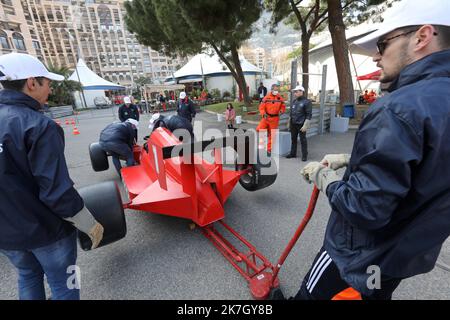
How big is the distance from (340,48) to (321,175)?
31.3 ft

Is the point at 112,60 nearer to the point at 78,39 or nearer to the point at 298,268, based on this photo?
the point at 78,39

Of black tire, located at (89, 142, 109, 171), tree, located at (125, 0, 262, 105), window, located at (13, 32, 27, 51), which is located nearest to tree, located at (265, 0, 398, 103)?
tree, located at (125, 0, 262, 105)

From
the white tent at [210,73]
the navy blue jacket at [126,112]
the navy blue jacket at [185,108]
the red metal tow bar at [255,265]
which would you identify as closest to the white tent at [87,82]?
the white tent at [210,73]

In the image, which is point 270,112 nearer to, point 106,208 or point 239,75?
point 106,208

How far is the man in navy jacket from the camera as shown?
3.99 ft

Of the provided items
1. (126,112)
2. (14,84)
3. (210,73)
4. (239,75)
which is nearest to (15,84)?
(14,84)

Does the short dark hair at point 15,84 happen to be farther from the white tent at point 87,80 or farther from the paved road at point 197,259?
the white tent at point 87,80

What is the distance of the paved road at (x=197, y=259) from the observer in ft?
6.61

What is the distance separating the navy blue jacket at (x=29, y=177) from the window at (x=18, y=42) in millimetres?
41056

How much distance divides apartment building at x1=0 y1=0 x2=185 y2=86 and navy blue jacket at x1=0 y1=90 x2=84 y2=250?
6107cm

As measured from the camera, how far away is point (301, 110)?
205 inches

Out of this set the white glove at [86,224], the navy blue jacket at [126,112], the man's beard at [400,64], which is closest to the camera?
the man's beard at [400,64]

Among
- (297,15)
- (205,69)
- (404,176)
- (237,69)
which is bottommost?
(404,176)
